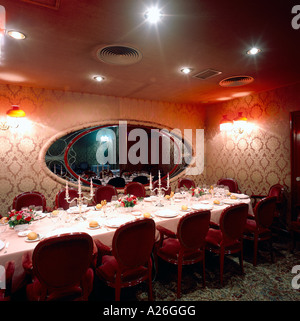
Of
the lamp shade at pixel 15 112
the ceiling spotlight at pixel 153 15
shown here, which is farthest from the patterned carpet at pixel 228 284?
the lamp shade at pixel 15 112

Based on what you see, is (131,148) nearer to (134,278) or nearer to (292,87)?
(292,87)

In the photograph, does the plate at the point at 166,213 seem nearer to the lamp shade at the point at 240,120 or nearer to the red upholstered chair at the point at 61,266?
the red upholstered chair at the point at 61,266

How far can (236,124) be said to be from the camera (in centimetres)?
518

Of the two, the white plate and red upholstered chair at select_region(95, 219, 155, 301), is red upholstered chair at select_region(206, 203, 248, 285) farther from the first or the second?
red upholstered chair at select_region(95, 219, 155, 301)

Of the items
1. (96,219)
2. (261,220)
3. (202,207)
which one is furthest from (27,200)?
(261,220)

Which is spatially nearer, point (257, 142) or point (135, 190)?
point (135, 190)

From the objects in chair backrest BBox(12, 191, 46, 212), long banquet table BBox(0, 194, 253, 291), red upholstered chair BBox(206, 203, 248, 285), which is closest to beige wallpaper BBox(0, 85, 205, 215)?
chair backrest BBox(12, 191, 46, 212)

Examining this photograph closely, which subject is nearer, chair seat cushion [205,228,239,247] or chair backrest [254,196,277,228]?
chair seat cushion [205,228,239,247]

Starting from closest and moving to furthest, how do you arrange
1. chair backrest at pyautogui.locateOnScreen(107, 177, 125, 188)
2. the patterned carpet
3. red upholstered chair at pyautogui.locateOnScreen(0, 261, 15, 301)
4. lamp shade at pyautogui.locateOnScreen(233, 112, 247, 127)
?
red upholstered chair at pyautogui.locateOnScreen(0, 261, 15, 301) < the patterned carpet < lamp shade at pyautogui.locateOnScreen(233, 112, 247, 127) < chair backrest at pyautogui.locateOnScreen(107, 177, 125, 188)

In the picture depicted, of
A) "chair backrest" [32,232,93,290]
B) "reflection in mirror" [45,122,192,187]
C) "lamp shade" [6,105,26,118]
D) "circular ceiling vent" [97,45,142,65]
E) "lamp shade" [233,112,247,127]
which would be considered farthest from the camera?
"reflection in mirror" [45,122,192,187]

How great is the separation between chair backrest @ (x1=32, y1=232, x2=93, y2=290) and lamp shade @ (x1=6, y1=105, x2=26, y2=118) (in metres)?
3.01

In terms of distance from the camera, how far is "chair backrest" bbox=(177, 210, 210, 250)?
2.35 meters

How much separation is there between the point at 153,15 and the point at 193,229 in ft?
→ 7.23

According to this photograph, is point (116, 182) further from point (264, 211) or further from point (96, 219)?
point (264, 211)
